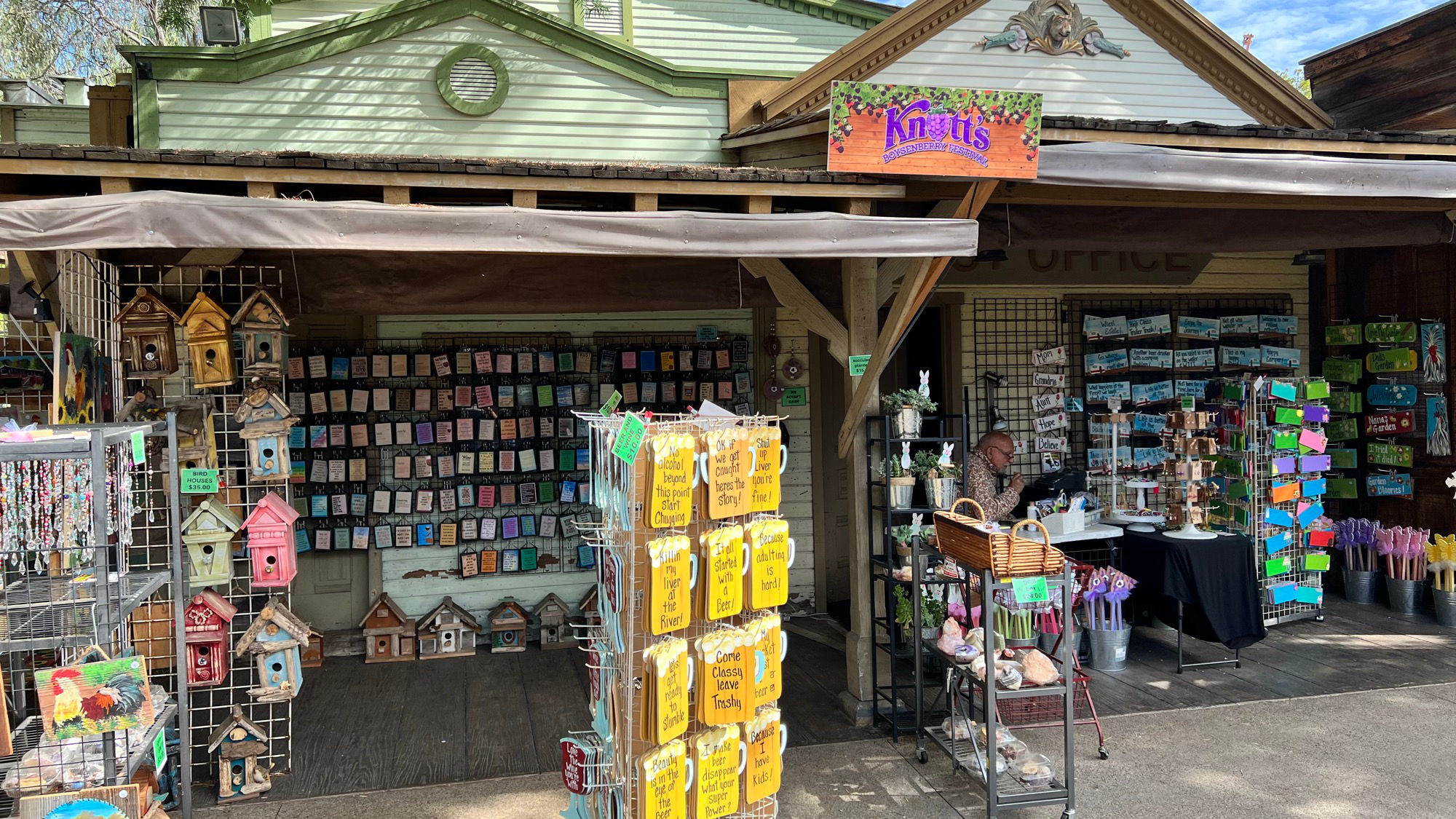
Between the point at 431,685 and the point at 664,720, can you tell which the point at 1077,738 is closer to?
the point at 664,720

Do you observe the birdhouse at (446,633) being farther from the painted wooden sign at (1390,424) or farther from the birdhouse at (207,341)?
the painted wooden sign at (1390,424)

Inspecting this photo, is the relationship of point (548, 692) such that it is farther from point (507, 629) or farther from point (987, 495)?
point (987, 495)

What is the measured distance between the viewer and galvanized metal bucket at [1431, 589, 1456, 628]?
Result: 24.5 ft

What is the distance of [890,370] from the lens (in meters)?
8.92

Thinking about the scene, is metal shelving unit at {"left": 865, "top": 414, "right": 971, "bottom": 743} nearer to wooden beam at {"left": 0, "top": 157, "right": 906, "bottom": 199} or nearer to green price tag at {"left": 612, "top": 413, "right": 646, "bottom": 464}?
wooden beam at {"left": 0, "top": 157, "right": 906, "bottom": 199}

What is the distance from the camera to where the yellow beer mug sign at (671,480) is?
3.45 metres

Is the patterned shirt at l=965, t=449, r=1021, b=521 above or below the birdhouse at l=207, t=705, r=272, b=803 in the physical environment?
above

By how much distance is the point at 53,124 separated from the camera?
7.53 meters

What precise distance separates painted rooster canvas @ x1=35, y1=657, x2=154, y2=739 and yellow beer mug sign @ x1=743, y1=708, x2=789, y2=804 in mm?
2219

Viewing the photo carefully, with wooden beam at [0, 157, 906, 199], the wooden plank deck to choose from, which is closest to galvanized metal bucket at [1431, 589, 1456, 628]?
the wooden plank deck

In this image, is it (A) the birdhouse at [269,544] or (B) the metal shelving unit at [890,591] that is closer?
(A) the birdhouse at [269,544]

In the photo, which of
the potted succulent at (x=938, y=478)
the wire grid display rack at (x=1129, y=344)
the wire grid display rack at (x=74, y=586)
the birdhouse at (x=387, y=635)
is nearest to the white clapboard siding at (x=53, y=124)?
the birdhouse at (x=387, y=635)

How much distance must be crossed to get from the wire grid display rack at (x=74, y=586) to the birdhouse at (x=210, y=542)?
0.61 m

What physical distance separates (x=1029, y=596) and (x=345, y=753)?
12.6 feet
